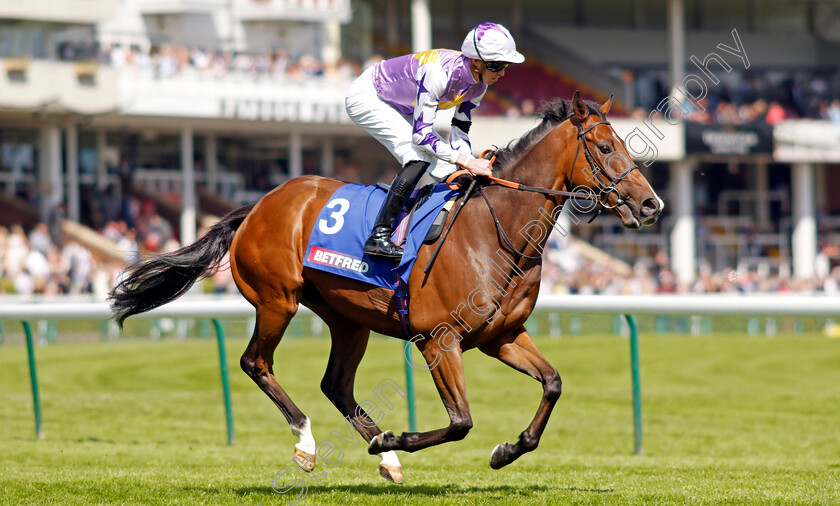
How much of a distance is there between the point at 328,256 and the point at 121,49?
1700 centimetres

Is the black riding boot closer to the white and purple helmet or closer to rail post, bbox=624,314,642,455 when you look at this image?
the white and purple helmet

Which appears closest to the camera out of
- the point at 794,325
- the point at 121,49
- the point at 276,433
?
the point at 276,433

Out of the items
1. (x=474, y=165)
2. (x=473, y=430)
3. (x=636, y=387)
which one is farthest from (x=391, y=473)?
(x=473, y=430)

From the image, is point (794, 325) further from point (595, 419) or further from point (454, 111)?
point (454, 111)

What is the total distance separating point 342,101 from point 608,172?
17.9m

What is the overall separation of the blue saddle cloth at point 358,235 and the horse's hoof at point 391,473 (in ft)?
2.82

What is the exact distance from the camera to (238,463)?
6223 millimetres

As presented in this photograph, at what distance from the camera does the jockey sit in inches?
188

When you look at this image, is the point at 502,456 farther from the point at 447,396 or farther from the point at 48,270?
the point at 48,270

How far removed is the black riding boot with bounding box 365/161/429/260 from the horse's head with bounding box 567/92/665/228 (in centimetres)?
71

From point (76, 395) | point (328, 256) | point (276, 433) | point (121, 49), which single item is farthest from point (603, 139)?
point (121, 49)

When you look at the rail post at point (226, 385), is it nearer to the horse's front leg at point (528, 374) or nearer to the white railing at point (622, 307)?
the white railing at point (622, 307)

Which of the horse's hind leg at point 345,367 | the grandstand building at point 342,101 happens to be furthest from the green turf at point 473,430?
the grandstand building at point 342,101

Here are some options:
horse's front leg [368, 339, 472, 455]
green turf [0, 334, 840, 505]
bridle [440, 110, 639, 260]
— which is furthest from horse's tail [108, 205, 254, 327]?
horse's front leg [368, 339, 472, 455]
